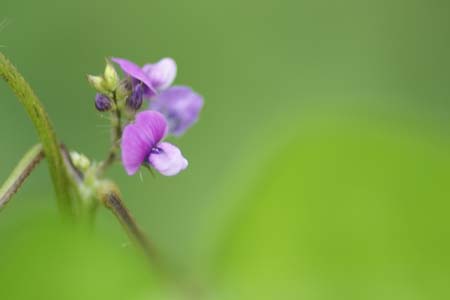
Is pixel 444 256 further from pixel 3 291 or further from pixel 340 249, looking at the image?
pixel 3 291

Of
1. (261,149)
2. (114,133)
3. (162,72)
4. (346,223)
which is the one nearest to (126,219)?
(114,133)

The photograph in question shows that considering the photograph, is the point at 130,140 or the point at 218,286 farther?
the point at 130,140

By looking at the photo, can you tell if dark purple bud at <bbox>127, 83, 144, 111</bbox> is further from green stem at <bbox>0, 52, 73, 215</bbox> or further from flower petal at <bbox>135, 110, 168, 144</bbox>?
green stem at <bbox>0, 52, 73, 215</bbox>

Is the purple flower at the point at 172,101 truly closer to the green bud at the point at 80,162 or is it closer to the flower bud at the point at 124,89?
the flower bud at the point at 124,89

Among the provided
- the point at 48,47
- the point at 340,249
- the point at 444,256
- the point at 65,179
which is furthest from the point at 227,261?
the point at 48,47

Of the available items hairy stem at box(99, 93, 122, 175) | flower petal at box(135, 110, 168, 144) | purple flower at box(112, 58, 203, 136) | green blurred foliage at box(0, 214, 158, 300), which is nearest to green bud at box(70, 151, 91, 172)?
hairy stem at box(99, 93, 122, 175)

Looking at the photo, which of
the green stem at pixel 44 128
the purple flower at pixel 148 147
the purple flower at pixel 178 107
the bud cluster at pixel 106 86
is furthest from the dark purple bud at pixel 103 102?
the purple flower at pixel 178 107
